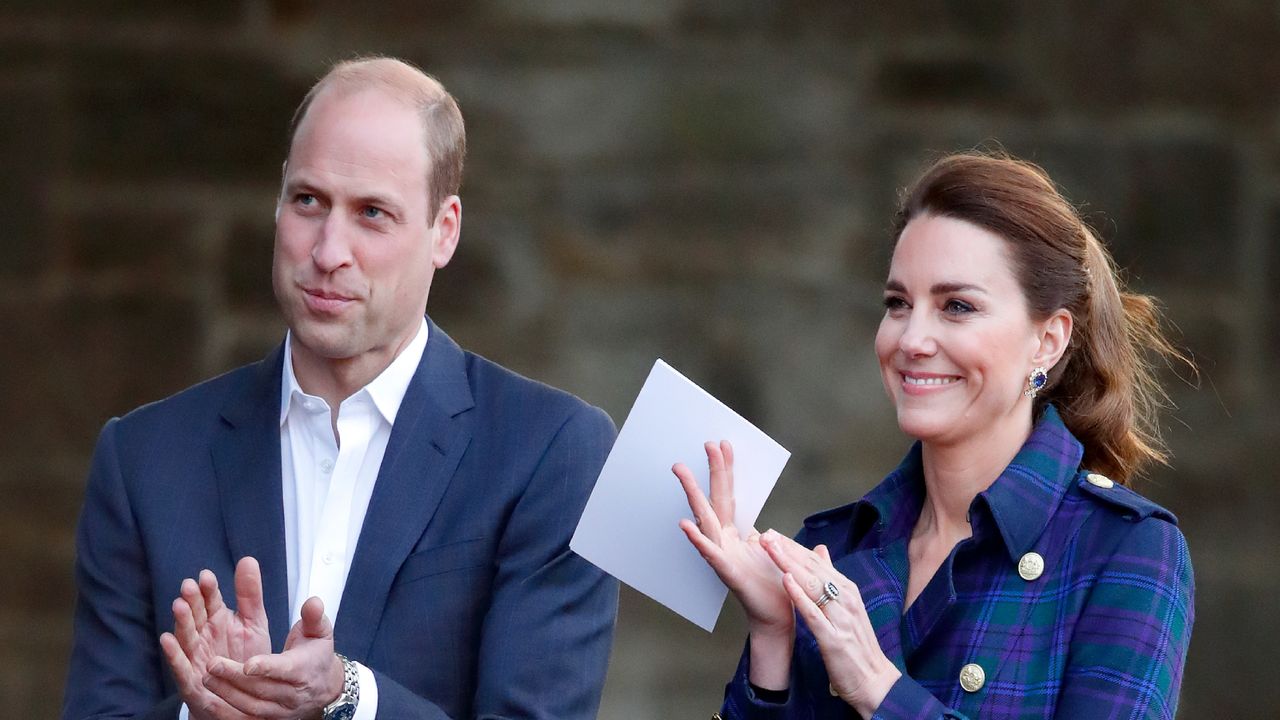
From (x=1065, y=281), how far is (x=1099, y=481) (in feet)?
1.18

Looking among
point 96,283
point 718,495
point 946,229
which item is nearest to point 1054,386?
point 946,229

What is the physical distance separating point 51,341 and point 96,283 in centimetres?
22

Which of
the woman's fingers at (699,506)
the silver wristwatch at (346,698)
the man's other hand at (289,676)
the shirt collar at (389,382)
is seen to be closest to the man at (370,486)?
the shirt collar at (389,382)

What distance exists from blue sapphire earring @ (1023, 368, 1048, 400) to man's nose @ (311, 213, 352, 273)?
122cm

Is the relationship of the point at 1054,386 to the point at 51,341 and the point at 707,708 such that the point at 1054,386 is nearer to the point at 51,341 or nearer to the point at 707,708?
the point at 707,708

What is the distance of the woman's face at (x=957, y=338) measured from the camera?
3.23 metres

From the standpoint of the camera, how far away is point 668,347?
5.60 metres

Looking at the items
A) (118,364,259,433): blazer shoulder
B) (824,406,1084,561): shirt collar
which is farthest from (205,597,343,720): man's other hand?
(824,406,1084,561): shirt collar

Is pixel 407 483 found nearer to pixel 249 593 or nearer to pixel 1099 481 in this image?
pixel 249 593

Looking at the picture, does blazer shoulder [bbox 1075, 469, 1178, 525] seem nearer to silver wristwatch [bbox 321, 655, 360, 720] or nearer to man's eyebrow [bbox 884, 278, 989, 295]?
man's eyebrow [bbox 884, 278, 989, 295]

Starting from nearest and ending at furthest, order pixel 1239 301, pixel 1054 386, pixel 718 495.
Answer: pixel 718 495 < pixel 1054 386 < pixel 1239 301

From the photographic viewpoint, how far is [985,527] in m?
3.21

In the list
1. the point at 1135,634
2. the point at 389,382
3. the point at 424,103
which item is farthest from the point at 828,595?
the point at 424,103

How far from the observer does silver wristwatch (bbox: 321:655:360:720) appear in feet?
10.1
